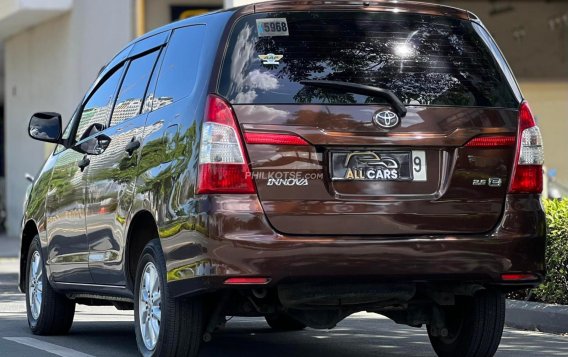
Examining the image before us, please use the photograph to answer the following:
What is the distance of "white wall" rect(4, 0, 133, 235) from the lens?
24812mm

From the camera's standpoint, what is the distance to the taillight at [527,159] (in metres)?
7.05

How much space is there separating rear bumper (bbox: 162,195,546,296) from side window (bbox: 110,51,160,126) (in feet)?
4.68

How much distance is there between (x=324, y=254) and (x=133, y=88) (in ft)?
7.32

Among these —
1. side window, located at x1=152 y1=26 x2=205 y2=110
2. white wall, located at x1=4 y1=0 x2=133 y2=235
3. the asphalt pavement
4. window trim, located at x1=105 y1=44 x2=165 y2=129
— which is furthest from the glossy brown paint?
Result: white wall, located at x1=4 y1=0 x2=133 y2=235

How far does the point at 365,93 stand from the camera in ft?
22.6

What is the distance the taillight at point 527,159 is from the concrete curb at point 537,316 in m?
3.10

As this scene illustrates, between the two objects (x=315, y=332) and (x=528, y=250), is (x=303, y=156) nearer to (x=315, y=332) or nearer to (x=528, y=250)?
(x=528, y=250)

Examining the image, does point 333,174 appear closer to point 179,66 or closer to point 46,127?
point 179,66

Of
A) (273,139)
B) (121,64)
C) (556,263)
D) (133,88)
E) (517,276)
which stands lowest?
(556,263)

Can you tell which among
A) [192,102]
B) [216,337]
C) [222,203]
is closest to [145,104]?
[192,102]

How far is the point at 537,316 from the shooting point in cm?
1028

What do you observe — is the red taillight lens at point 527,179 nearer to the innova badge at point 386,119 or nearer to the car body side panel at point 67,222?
the innova badge at point 386,119

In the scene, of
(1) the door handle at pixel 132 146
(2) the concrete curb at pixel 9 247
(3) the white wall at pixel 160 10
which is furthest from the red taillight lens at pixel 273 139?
(3) the white wall at pixel 160 10

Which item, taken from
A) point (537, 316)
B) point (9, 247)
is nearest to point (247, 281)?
point (537, 316)
